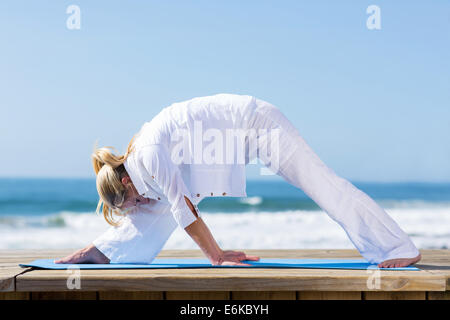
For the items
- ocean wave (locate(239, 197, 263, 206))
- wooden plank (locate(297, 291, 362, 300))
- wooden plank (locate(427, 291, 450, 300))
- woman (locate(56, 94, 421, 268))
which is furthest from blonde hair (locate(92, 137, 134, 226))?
ocean wave (locate(239, 197, 263, 206))

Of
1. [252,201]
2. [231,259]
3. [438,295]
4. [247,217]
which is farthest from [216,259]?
[252,201]

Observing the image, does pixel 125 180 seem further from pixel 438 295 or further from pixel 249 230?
pixel 249 230

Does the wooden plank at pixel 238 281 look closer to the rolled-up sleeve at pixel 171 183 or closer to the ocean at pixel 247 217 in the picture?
the rolled-up sleeve at pixel 171 183

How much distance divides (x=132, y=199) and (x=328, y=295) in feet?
3.14

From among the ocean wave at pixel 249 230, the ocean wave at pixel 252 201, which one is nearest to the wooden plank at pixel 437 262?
the ocean wave at pixel 249 230

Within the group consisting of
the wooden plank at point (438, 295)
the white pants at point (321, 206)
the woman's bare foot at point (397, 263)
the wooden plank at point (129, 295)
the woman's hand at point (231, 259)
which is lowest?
the wooden plank at point (438, 295)

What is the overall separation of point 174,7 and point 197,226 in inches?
580

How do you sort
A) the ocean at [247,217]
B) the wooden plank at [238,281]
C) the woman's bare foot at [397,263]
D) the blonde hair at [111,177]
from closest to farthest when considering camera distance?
the wooden plank at [238,281] → the woman's bare foot at [397,263] → the blonde hair at [111,177] → the ocean at [247,217]

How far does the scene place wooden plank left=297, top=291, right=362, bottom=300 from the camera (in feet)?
6.65

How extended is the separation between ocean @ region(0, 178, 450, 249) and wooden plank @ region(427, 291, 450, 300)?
6.31m

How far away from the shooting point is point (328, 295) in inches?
80.2

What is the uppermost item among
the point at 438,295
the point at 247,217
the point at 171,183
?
the point at 171,183

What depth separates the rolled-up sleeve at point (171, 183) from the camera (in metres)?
2.18

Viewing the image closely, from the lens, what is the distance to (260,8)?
15656mm
